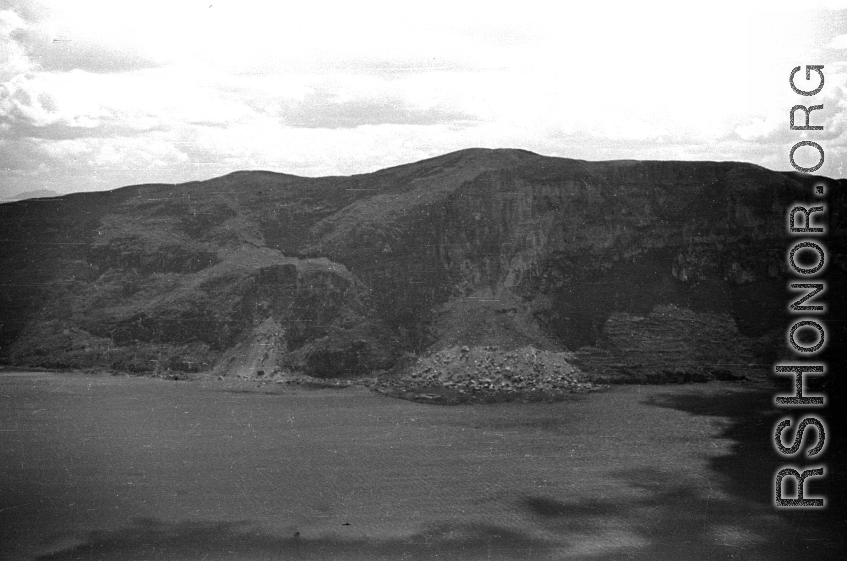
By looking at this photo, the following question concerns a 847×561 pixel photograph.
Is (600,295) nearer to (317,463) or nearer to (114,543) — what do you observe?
(317,463)

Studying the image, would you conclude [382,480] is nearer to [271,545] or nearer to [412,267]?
[271,545]

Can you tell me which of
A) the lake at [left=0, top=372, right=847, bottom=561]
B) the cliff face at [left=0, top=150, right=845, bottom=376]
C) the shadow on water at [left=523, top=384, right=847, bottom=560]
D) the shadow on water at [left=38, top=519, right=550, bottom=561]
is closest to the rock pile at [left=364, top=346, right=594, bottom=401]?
the cliff face at [left=0, top=150, right=845, bottom=376]

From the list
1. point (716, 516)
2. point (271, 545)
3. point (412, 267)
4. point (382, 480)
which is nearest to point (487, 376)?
point (412, 267)

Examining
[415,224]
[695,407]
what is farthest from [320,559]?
[415,224]

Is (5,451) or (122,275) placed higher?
(122,275)

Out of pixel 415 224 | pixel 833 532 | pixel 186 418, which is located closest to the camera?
pixel 833 532

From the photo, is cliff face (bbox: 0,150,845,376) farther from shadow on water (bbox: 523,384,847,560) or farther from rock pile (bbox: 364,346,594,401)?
shadow on water (bbox: 523,384,847,560)

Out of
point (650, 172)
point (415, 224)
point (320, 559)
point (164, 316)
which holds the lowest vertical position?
point (320, 559)

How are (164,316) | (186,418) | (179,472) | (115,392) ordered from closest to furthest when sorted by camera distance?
(179,472), (186,418), (115,392), (164,316)
